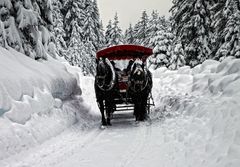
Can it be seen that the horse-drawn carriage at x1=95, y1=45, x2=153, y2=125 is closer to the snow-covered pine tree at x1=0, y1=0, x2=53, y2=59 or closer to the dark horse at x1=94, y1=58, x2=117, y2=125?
the dark horse at x1=94, y1=58, x2=117, y2=125

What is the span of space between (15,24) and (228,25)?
1557 centimetres

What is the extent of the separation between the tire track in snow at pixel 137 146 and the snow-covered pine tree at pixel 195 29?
735 inches

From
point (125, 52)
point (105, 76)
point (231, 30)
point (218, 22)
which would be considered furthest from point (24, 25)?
point (218, 22)

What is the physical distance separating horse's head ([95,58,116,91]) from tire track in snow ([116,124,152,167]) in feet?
5.68

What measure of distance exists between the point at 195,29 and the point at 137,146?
22.3 m

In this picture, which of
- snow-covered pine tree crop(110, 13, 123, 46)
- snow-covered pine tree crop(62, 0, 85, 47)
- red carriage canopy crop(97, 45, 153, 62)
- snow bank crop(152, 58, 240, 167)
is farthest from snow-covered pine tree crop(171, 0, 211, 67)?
snow-covered pine tree crop(110, 13, 123, 46)

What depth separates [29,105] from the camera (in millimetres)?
9180

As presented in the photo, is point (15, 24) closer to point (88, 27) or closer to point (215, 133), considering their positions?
point (215, 133)

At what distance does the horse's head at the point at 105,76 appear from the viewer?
38.0ft

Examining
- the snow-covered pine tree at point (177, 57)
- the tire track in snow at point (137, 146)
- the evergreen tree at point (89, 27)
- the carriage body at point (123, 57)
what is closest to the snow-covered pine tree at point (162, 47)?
the snow-covered pine tree at point (177, 57)

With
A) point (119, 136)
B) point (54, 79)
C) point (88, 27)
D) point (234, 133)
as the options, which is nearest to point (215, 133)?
point (234, 133)

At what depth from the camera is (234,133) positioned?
5.99 m

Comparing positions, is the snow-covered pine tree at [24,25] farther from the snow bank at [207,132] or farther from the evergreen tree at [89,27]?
the evergreen tree at [89,27]

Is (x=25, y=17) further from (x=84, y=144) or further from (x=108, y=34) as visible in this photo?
(x=108, y=34)
